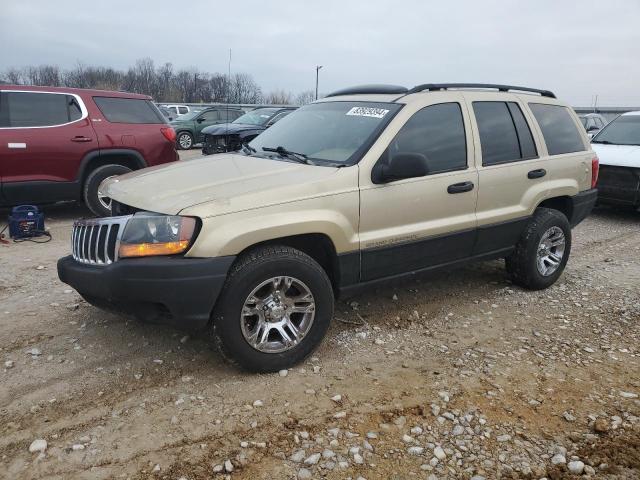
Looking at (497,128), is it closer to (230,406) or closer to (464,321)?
(464,321)

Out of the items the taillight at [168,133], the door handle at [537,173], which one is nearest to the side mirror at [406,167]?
the door handle at [537,173]

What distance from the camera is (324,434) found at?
2879 millimetres

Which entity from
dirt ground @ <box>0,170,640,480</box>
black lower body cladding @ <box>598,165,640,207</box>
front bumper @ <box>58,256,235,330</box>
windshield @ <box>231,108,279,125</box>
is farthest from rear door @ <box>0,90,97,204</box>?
windshield @ <box>231,108,279,125</box>

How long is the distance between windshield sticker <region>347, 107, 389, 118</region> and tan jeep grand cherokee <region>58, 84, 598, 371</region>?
0.04ft

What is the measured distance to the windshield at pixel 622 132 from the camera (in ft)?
31.3

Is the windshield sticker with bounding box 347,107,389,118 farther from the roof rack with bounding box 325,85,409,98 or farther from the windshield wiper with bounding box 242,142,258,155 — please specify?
the windshield wiper with bounding box 242,142,258,155

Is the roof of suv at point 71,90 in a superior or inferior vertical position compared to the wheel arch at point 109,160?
superior

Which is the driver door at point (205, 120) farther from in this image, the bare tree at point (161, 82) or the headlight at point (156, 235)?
the headlight at point (156, 235)

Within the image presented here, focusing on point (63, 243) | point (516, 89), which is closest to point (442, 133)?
point (516, 89)

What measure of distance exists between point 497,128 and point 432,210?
114 centimetres

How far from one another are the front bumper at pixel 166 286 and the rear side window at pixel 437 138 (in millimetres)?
1609

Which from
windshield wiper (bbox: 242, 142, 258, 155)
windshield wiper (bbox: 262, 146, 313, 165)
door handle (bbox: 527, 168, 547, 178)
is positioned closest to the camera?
windshield wiper (bbox: 262, 146, 313, 165)

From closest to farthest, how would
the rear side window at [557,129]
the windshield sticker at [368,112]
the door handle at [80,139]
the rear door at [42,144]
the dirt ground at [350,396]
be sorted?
the dirt ground at [350,396]
the windshield sticker at [368,112]
the rear side window at [557,129]
the rear door at [42,144]
the door handle at [80,139]

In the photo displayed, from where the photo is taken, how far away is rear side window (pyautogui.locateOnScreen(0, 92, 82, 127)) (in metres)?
7.12
